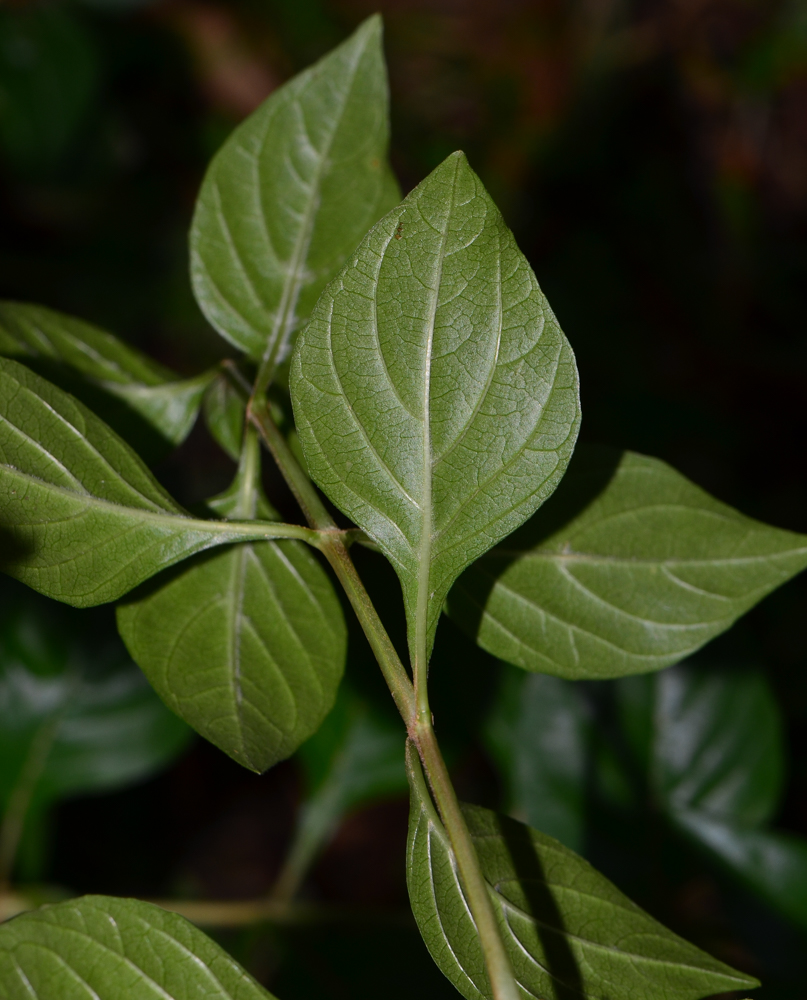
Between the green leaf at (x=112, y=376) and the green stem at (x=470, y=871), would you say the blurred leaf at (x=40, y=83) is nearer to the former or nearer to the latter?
the green leaf at (x=112, y=376)

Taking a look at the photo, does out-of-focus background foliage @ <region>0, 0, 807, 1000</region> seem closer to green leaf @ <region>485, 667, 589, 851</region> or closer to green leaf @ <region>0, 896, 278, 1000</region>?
green leaf @ <region>485, 667, 589, 851</region>

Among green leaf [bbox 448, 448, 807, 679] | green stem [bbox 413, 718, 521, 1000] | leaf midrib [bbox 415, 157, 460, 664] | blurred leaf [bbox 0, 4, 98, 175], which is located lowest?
green stem [bbox 413, 718, 521, 1000]

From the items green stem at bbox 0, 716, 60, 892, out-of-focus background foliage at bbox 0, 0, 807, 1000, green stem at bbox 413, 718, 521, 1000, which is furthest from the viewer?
out-of-focus background foliage at bbox 0, 0, 807, 1000

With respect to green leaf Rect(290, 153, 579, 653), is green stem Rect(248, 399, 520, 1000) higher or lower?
lower

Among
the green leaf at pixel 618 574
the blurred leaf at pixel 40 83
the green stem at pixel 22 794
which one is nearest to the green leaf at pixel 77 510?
the green leaf at pixel 618 574

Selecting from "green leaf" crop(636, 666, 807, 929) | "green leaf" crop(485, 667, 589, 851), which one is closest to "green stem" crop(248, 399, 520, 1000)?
"green leaf" crop(485, 667, 589, 851)

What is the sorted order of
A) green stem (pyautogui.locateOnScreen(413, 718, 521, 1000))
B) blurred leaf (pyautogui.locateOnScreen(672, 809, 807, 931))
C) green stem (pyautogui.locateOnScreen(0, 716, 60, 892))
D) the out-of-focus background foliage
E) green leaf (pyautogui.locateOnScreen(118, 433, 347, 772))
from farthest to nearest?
the out-of-focus background foliage < green stem (pyautogui.locateOnScreen(0, 716, 60, 892)) < blurred leaf (pyautogui.locateOnScreen(672, 809, 807, 931)) < green leaf (pyautogui.locateOnScreen(118, 433, 347, 772)) < green stem (pyautogui.locateOnScreen(413, 718, 521, 1000))

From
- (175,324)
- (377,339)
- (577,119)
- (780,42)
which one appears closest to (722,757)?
(377,339)
